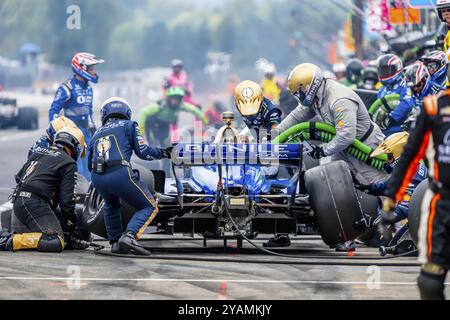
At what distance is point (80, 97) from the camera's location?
18906mm

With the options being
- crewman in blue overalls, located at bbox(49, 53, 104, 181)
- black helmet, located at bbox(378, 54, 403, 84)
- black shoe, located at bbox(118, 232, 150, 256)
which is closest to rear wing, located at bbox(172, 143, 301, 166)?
black shoe, located at bbox(118, 232, 150, 256)

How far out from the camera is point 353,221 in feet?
41.2

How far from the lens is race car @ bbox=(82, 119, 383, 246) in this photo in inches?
495

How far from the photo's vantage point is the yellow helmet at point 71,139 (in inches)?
523

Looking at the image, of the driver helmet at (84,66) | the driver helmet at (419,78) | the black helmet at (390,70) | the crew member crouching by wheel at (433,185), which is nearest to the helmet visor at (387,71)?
the black helmet at (390,70)

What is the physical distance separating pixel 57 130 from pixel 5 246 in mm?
1292

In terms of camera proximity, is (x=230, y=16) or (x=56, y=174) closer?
(x=56, y=174)

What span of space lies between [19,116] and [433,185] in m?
28.6

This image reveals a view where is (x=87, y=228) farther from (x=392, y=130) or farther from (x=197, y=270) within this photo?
(x=392, y=130)

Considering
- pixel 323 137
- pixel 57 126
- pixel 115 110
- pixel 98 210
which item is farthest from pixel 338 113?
pixel 57 126

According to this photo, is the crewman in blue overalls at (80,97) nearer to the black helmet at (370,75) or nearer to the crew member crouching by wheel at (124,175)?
the black helmet at (370,75)
